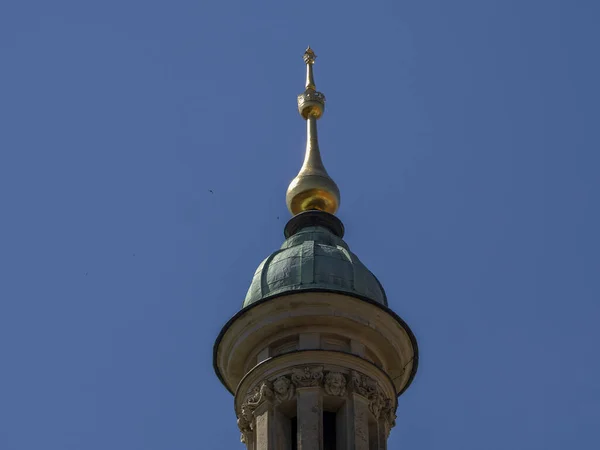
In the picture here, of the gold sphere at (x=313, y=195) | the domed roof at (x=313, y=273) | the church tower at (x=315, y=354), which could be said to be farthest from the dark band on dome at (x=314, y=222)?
the domed roof at (x=313, y=273)

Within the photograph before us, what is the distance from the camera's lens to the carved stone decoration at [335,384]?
128 ft

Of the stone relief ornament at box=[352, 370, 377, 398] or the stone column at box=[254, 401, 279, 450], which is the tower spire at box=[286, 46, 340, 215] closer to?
the stone relief ornament at box=[352, 370, 377, 398]

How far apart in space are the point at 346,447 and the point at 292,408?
1.53 meters

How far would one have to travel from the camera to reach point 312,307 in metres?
40.2

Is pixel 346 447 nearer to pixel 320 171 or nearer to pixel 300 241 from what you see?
pixel 300 241

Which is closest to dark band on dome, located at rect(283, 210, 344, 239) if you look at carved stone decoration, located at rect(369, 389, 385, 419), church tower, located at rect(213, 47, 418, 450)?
church tower, located at rect(213, 47, 418, 450)

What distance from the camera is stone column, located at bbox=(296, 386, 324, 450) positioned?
124 feet

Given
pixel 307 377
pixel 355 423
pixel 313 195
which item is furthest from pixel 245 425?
pixel 313 195

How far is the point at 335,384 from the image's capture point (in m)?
39.1

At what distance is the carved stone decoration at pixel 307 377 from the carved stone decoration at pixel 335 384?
0.16m

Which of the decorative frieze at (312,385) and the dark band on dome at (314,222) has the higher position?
the dark band on dome at (314,222)

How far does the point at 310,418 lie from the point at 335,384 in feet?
3.82

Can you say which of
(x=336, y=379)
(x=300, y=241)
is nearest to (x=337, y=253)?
(x=300, y=241)

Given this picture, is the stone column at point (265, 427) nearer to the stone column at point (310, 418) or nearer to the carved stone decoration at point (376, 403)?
the stone column at point (310, 418)
